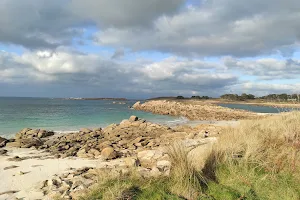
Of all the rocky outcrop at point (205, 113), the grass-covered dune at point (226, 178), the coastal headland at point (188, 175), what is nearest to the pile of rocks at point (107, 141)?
the coastal headland at point (188, 175)

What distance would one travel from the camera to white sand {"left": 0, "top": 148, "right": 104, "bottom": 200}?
620cm

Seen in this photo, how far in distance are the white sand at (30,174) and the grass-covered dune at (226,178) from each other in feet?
7.47

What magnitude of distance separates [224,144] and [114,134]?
11718mm

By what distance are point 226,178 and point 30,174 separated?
252 inches

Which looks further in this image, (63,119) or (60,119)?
(63,119)

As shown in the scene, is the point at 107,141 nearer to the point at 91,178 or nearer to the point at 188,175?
the point at 91,178

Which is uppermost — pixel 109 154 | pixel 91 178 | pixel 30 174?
pixel 91 178

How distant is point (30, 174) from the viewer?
8273 millimetres

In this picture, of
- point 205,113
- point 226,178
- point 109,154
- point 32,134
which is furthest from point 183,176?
point 205,113

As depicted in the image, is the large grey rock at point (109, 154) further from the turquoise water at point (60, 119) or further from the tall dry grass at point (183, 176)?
the turquoise water at point (60, 119)

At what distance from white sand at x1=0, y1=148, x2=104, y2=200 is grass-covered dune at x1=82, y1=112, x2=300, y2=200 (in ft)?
7.47

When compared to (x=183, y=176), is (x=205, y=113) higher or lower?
lower

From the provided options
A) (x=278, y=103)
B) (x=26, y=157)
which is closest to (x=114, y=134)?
(x=26, y=157)

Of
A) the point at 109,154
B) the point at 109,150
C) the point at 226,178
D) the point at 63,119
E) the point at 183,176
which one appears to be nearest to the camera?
the point at 183,176
